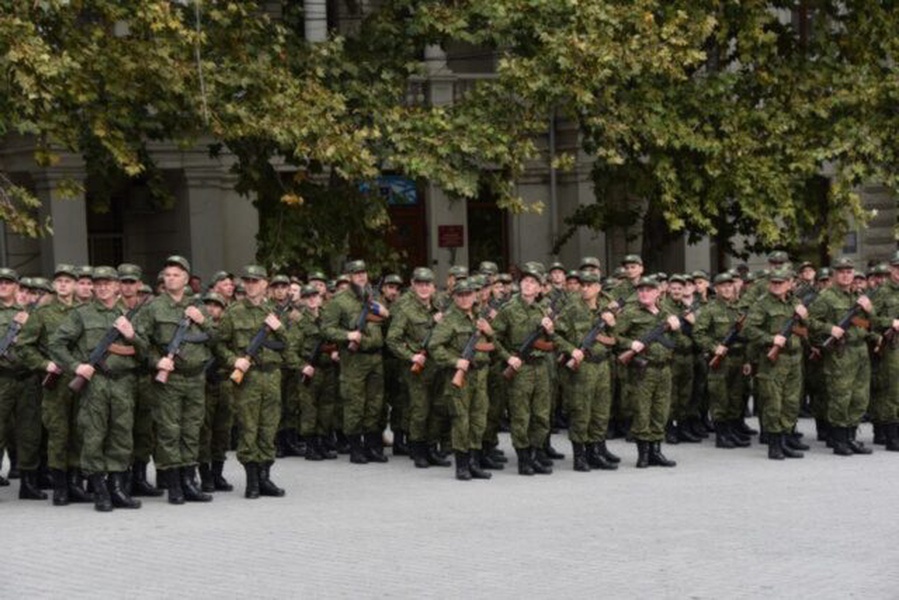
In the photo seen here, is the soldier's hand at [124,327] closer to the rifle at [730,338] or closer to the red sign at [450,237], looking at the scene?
the rifle at [730,338]

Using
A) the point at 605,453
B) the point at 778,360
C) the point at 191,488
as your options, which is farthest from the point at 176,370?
the point at 778,360

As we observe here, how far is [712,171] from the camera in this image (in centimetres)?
2430

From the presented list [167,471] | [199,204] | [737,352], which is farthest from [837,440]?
[199,204]

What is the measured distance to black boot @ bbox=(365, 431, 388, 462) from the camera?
60.2 ft

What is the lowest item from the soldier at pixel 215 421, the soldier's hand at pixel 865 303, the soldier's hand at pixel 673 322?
the soldier at pixel 215 421

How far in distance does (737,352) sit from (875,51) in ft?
26.6

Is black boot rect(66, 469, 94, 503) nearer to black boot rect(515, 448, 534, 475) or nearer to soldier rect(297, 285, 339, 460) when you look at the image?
soldier rect(297, 285, 339, 460)

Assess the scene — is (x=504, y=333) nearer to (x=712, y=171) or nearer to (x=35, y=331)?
(x=35, y=331)

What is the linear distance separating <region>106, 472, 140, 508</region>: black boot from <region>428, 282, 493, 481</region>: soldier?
3.13 metres

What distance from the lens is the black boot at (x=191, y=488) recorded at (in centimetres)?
1523

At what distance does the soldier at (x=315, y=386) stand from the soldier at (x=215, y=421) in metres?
2.70

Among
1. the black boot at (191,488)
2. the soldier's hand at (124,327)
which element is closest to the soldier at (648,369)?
the black boot at (191,488)

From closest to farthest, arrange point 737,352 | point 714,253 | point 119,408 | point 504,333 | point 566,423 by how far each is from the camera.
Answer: point 119,408
point 504,333
point 737,352
point 566,423
point 714,253

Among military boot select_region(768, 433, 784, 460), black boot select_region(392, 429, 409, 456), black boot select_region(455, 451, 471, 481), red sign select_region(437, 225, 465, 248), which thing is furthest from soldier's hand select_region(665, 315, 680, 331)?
red sign select_region(437, 225, 465, 248)
